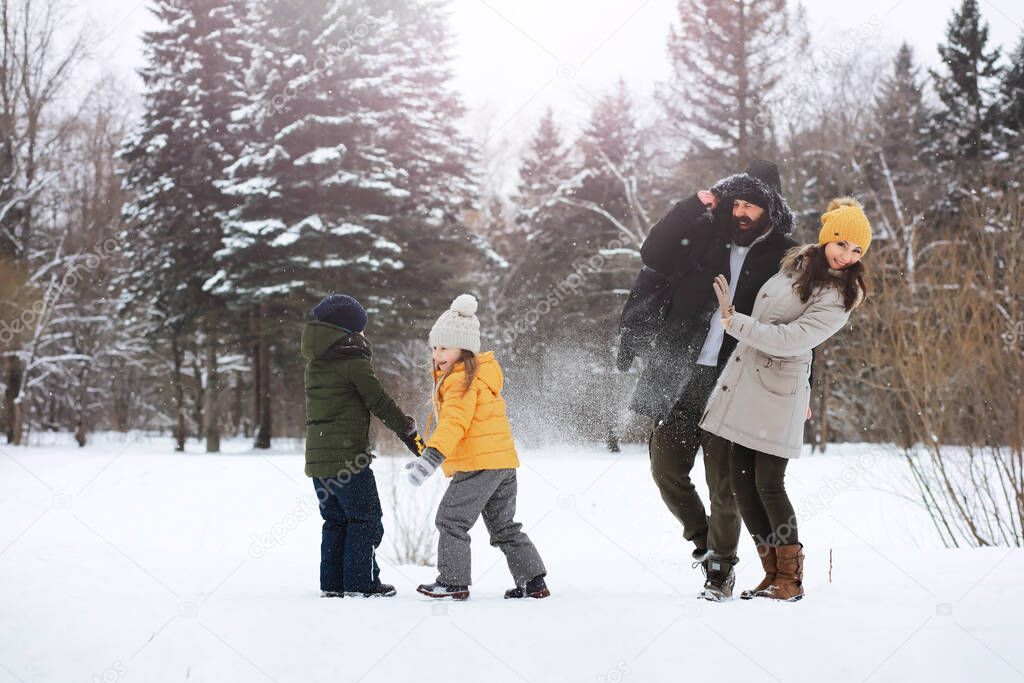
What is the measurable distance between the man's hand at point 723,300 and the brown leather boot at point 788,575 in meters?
1.02

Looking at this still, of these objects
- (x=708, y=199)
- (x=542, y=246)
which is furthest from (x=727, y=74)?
(x=708, y=199)

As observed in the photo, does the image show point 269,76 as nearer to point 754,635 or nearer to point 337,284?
point 337,284

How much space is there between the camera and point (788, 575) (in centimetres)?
357

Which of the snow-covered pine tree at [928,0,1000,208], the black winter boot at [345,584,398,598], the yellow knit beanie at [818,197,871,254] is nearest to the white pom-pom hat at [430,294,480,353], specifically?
the black winter boot at [345,584,398,598]

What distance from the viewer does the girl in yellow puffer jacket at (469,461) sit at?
3.63 metres

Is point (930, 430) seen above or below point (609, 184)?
below

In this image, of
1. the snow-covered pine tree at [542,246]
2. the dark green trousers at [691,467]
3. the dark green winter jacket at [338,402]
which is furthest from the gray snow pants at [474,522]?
the snow-covered pine tree at [542,246]

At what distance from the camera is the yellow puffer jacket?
3.59 meters

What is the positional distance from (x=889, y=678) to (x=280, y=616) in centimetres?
214

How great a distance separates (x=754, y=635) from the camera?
2955 mm

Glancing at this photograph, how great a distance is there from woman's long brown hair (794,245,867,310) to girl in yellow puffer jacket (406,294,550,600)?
4.54 ft

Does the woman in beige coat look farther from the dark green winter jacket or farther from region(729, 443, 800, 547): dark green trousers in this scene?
the dark green winter jacket

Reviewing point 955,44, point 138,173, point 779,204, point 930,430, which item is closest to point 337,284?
point 138,173

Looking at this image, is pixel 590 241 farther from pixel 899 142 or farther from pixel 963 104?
pixel 963 104
